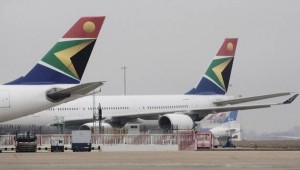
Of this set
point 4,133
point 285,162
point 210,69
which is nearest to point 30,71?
point 4,133

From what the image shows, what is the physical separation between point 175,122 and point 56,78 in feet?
76.1

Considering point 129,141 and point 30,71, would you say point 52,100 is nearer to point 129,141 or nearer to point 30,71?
point 30,71

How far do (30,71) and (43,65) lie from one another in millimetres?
1029

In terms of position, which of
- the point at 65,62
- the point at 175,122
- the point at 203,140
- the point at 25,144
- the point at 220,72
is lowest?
the point at 25,144

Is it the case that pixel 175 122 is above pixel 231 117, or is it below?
below

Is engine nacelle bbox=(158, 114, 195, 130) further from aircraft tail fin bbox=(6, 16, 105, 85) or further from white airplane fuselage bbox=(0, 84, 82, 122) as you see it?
white airplane fuselage bbox=(0, 84, 82, 122)

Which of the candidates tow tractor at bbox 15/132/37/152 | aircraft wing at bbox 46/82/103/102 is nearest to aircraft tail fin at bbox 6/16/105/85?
aircraft wing at bbox 46/82/103/102

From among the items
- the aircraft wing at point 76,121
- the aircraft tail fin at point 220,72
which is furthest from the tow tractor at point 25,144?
the aircraft tail fin at point 220,72

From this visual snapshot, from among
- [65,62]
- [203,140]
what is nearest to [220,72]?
[203,140]

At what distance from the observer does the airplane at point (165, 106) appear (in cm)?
7038

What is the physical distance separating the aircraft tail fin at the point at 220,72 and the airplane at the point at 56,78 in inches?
1334

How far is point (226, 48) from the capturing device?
86.4 m

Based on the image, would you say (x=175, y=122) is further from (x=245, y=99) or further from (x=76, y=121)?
(x=76, y=121)

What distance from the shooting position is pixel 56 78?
5094cm
